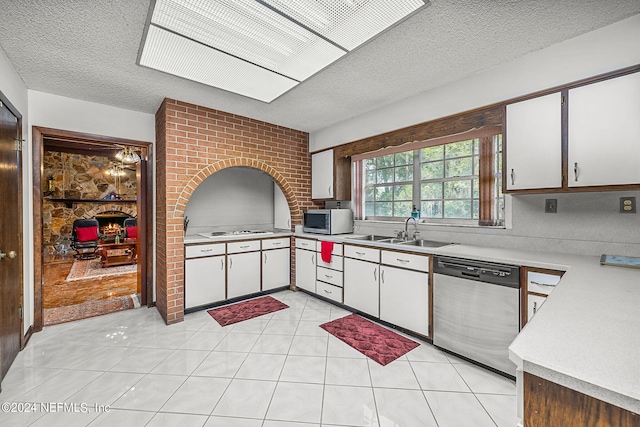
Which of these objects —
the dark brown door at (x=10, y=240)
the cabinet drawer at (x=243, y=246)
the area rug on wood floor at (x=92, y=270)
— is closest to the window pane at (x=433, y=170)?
the cabinet drawer at (x=243, y=246)

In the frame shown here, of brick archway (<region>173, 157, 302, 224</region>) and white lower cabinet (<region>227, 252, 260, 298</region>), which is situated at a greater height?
brick archway (<region>173, 157, 302, 224</region>)

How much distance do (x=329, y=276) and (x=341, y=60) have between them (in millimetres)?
2456

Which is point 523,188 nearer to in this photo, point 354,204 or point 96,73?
point 354,204

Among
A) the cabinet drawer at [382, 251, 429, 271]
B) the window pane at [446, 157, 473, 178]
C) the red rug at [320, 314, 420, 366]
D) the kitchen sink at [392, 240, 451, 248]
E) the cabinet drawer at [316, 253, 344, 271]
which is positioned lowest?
the red rug at [320, 314, 420, 366]

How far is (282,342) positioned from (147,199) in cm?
248

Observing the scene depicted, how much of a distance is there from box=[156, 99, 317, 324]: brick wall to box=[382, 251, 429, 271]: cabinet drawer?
6.91 ft

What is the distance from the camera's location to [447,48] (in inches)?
82.3

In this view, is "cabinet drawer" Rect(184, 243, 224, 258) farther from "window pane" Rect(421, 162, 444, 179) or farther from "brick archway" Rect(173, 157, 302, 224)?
"window pane" Rect(421, 162, 444, 179)

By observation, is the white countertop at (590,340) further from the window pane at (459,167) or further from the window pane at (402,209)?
the window pane at (402,209)

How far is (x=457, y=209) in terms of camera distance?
309cm

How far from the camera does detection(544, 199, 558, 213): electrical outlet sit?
2273 mm

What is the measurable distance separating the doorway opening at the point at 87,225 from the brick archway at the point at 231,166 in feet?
2.27

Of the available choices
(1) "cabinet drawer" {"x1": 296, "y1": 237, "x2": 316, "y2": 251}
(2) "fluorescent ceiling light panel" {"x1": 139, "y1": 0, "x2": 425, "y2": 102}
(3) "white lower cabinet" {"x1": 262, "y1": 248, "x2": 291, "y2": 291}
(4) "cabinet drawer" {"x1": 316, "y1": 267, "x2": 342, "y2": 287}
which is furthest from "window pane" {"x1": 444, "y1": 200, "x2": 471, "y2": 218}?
(3) "white lower cabinet" {"x1": 262, "y1": 248, "x2": 291, "y2": 291}

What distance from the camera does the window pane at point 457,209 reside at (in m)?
3.00
